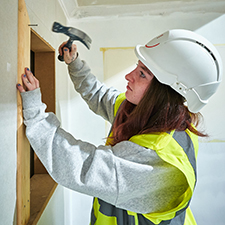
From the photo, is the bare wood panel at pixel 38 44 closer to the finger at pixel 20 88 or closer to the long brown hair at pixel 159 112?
the finger at pixel 20 88

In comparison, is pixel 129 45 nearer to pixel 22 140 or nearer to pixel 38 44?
pixel 38 44

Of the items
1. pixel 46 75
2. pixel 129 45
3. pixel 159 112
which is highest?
pixel 129 45

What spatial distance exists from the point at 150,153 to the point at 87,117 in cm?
138

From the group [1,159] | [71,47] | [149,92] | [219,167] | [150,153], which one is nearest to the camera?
[1,159]

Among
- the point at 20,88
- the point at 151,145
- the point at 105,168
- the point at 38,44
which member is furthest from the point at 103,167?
the point at 38,44

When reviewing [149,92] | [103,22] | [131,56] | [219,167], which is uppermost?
[103,22]

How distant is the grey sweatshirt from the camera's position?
2.67 feet

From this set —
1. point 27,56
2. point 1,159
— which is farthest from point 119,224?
point 27,56

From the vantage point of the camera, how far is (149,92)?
0.99 meters

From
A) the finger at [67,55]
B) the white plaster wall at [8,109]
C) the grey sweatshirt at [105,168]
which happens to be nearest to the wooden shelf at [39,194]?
the white plaster wall at [8,109]

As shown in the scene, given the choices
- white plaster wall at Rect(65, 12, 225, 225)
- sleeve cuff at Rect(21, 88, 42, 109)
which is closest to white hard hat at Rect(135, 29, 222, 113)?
sleeve cuff at Rect(21, 88, 42, 109)

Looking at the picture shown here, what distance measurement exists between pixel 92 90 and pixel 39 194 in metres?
0.77

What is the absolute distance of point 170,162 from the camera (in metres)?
0.82

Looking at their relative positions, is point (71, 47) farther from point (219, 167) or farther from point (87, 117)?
point (219, 167)
